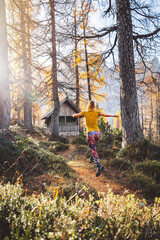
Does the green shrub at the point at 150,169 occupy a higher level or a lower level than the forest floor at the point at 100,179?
higher

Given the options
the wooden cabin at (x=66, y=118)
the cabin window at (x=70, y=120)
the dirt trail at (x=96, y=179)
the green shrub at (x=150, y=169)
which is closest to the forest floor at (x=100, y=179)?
the dirt trail at (x=96, y=179)

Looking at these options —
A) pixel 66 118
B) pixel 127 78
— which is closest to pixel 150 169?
pixel 127 78

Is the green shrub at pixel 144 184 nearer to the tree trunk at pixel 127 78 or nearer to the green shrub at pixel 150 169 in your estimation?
the green shrub at pixel 150 169

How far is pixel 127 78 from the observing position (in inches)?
251

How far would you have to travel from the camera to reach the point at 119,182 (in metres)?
4.25

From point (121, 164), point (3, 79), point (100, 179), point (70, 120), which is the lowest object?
point (100, 179)

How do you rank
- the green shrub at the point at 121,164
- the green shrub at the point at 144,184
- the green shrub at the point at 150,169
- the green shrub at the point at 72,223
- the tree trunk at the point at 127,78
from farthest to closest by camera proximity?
the tree trunk at the point at 127,78 → the green shrub at the point at 121,164 → the green shrub at the point at 150,169 → the green shrub at the point at 144,184 → the green shrub at the point at 72,223

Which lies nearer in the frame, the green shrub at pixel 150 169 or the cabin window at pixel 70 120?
the green shrub at pixel 150 169

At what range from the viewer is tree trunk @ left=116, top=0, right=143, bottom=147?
6.23 metres

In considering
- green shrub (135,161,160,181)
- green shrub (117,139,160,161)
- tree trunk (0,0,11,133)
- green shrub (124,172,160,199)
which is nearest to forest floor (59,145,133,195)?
green shrub (124,172,160,199)

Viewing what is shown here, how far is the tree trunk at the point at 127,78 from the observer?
623cm

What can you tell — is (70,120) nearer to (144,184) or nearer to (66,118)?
(66,118)

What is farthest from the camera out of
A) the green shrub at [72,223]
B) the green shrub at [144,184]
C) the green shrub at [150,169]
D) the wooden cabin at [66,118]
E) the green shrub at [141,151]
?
the wooden cabin at [66,118]

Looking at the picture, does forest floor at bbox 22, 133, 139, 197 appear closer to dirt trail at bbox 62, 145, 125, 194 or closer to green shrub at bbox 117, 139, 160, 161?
dirt trail at bbox 62, 145, 125, 194
